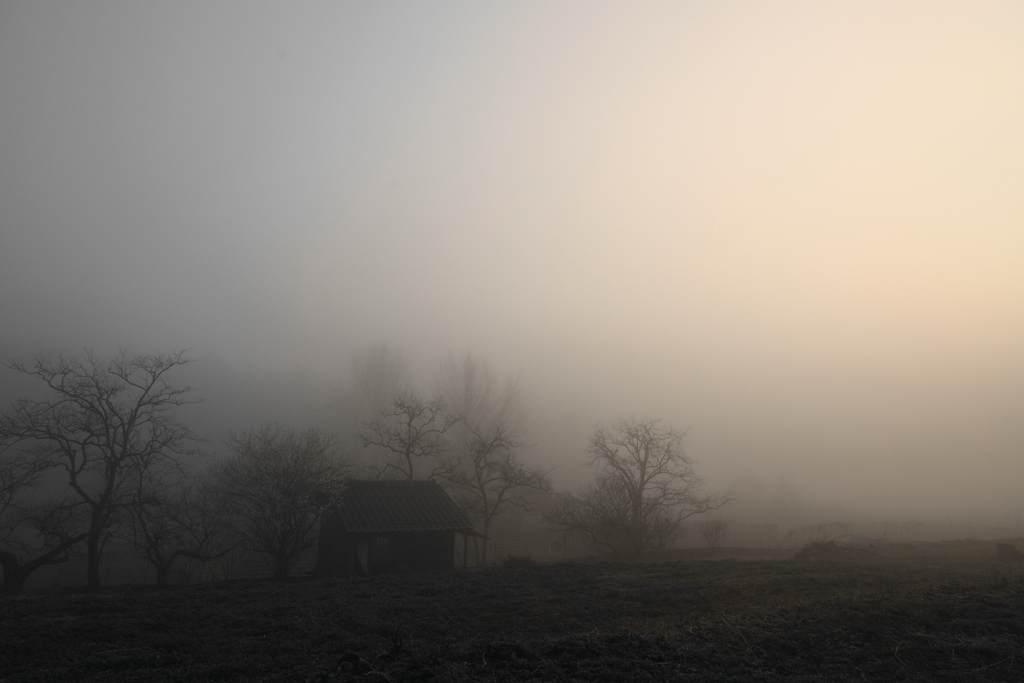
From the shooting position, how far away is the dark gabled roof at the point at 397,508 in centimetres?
2902

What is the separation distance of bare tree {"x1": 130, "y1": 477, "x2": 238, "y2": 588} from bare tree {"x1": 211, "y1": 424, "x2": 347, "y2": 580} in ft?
6.29

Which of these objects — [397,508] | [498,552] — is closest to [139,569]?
[397,508]

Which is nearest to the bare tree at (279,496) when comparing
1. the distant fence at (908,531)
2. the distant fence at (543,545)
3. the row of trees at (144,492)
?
the row of trees at (144,492)

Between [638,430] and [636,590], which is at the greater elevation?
[638,430]

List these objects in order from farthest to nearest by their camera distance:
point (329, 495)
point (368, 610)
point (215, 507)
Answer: point (215, 507) < point (329, 495) < point (368, 610)

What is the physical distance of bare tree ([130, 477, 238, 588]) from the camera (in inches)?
1172

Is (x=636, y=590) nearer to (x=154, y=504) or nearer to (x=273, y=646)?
(x=273, y=646)

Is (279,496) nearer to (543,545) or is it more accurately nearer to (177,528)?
(177,528)

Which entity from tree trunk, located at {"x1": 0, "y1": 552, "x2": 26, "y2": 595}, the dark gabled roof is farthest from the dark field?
tree trunk, located at {"x1": 0, "y1": 552, "x2": 26, "y2": 595}

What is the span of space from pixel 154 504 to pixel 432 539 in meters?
14.8

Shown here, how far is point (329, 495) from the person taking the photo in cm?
2966

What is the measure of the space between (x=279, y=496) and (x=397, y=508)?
20.7 feet

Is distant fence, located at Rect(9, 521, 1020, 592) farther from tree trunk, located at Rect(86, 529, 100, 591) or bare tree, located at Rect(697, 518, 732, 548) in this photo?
tree trunk, located at Rect(86, 529, 100, 591)

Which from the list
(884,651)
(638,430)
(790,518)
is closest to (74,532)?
(638,430)
